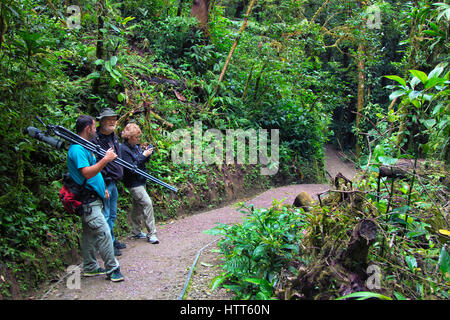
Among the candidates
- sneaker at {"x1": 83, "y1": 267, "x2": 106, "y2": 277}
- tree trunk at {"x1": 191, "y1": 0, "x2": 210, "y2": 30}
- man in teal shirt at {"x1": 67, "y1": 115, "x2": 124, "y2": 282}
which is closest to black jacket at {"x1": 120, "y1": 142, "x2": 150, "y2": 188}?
man in teal shirt at {"x1": 67, "y1": 115, "x2": 124, "y2": 282}

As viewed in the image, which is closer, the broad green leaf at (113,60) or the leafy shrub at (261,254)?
the leafy shrub at (261,254)

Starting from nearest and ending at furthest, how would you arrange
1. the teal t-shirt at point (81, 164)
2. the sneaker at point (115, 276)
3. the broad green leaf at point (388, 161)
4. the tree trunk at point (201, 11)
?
the broad green leaf at point (388, 161), the teal t-shirt at point (81, 164), the sneaker at point (115, 276), the tree trunk at point (201, 11)

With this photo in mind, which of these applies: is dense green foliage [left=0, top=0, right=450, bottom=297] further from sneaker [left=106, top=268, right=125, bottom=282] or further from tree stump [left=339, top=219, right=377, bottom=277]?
tree stump [left=339, top=219, right=377, bottom=277]

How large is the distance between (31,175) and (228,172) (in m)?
→ 6.06

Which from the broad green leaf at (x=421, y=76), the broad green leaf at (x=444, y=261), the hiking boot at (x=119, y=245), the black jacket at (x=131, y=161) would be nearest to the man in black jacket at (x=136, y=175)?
the black jacket at (x=131, y=161)

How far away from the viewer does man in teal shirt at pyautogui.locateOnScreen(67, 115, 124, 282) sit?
399 centimetres

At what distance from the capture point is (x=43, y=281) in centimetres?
428

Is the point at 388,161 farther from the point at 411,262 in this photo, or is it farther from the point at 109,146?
the point at 109,146

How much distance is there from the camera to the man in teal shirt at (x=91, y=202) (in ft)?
13.1

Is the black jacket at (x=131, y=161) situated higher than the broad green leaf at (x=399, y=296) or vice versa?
the black jacket at (x=131, y=161)

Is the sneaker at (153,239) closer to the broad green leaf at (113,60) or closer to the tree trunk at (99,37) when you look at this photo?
the tree trunk at (99,37)

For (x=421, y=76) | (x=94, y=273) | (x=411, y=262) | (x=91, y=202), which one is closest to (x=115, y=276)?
(x=94, y=273)

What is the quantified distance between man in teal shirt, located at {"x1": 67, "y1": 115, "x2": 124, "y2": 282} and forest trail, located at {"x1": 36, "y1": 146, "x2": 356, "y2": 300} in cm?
25
